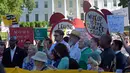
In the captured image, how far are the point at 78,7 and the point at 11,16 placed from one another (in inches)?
4173

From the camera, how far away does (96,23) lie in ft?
35.0

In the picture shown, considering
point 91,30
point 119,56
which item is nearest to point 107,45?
point 119,56

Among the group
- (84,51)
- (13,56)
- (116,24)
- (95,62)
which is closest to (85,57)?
(84,51)

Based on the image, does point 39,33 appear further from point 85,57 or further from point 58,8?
point 58,8

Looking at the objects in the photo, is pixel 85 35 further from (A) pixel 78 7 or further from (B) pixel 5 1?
(A) pixel 78 7

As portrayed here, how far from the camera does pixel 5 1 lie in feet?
174

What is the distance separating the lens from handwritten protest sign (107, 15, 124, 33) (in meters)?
9.20

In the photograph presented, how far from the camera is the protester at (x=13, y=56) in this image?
10508mm

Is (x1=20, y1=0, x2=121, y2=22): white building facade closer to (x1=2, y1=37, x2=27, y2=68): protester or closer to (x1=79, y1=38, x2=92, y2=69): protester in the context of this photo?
(x1=2, y1=37, x2=27, y2=68): protester

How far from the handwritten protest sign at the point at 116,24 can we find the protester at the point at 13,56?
231cm

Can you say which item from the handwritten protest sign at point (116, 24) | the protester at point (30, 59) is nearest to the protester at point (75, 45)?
the handwritten protest sign at point (116, 24)

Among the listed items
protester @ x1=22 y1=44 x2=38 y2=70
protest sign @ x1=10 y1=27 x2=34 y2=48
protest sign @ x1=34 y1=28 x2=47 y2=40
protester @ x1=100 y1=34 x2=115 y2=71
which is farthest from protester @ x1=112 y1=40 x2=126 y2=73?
protest sign @ x1=34 y1=28 x2=47 y2=40

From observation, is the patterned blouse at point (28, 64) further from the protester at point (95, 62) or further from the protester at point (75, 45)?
the protester at point (95, 62)

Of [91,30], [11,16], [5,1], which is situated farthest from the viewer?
[5,1]
